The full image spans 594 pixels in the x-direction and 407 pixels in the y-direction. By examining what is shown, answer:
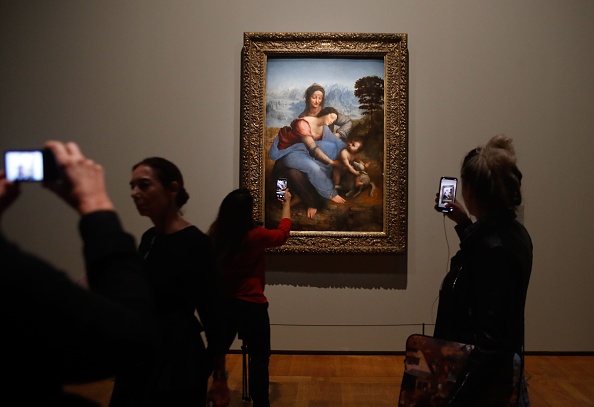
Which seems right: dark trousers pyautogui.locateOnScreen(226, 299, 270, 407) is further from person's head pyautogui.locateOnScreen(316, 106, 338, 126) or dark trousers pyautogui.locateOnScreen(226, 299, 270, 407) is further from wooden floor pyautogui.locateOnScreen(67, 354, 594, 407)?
person's head pyautogui.locateOnScreen(316, 106, 338, 126)

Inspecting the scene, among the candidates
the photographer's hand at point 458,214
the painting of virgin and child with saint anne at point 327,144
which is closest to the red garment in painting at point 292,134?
the painting of virgin and child with saint anne at point 327,144

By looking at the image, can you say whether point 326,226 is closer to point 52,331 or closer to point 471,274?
point 471,274

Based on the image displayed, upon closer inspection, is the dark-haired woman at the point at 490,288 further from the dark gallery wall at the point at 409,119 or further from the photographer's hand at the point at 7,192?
the dark gallery wall at the point at 409,119

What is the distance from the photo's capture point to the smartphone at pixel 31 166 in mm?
1401

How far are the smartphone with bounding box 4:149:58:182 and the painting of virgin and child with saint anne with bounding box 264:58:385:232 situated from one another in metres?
5.39

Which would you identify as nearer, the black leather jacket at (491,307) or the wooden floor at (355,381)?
the black leather jacket at (491,307)

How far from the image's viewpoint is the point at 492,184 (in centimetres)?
259

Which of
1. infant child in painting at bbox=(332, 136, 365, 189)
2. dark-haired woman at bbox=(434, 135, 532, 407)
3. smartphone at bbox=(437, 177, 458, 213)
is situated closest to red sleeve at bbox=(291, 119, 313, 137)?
infant child in painting at bbox=(332, 136, 365, 189)

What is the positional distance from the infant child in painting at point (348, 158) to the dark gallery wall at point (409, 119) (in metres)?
0.60

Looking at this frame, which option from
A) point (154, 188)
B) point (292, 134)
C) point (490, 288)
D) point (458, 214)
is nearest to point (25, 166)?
point (154, 188)

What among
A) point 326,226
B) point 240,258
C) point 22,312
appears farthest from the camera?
point 326,226

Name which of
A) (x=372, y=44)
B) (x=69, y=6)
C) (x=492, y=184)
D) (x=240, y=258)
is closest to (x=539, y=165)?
(x=372, y=44)

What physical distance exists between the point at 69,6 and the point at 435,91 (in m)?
4.27

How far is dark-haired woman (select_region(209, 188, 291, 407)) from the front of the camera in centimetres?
462
